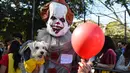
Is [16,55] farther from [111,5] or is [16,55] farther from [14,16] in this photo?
[111,5]

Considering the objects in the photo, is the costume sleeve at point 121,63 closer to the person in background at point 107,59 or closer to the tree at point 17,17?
the person in background at point 107,59

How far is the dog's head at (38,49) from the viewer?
13.3 feet

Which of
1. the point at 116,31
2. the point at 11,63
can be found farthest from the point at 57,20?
the point at 116,31

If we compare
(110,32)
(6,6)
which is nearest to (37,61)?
(110,32)

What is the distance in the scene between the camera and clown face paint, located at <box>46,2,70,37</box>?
14.2ft

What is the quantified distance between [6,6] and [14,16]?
0.76 m

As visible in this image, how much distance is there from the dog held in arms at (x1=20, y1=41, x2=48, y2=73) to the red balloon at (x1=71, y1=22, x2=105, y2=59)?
1157 millimetres

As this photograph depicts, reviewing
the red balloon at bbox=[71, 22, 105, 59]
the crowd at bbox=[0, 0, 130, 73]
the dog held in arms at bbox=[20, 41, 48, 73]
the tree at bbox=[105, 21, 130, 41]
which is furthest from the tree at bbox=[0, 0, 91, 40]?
the red balloon at bbox=[71, 22, 105, 59]

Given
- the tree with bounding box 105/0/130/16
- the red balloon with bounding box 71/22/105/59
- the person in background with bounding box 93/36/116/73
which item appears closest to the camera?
the red balloon with bounding box 71/22/105/59

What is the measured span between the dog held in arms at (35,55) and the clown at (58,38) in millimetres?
132

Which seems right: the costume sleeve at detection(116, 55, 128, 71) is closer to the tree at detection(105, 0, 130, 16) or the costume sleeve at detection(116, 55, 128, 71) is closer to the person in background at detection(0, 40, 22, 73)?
the person in background at detection(0, 40, 22, 73)

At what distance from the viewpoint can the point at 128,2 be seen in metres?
20.1

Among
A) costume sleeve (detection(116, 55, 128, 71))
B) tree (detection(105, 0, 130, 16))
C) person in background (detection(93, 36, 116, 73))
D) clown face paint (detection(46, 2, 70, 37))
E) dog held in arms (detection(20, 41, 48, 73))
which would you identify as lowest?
tree (detection(105, 0, 130, 16))

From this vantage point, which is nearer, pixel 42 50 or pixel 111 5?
pixel 42 50
